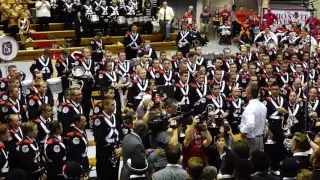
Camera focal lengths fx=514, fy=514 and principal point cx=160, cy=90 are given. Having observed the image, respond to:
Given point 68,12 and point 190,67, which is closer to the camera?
point 190,67

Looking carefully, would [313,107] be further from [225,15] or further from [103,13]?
[225,15]

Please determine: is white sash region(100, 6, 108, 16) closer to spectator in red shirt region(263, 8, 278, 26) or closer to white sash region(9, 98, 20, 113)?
spectator in red shirt region(263, 8, 278, 26)

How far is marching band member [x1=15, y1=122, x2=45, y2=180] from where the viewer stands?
6.95m

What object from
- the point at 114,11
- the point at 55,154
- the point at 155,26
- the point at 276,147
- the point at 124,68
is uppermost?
the point at 114,11

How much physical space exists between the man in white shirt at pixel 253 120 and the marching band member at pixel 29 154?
3179 mm

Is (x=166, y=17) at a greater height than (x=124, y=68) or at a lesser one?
greater

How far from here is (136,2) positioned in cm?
2044

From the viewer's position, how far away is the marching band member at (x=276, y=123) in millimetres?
8828

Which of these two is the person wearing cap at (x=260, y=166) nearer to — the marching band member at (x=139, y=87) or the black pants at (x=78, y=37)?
the marching band member at (x=139, y=87)

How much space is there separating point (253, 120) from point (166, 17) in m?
13.5

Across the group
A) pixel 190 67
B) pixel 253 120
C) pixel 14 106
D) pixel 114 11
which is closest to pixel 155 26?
pixel 114 11

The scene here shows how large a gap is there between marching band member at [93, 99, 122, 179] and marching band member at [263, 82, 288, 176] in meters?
2.70

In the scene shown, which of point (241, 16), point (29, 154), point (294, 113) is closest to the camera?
point (29, 154)

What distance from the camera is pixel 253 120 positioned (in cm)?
798
